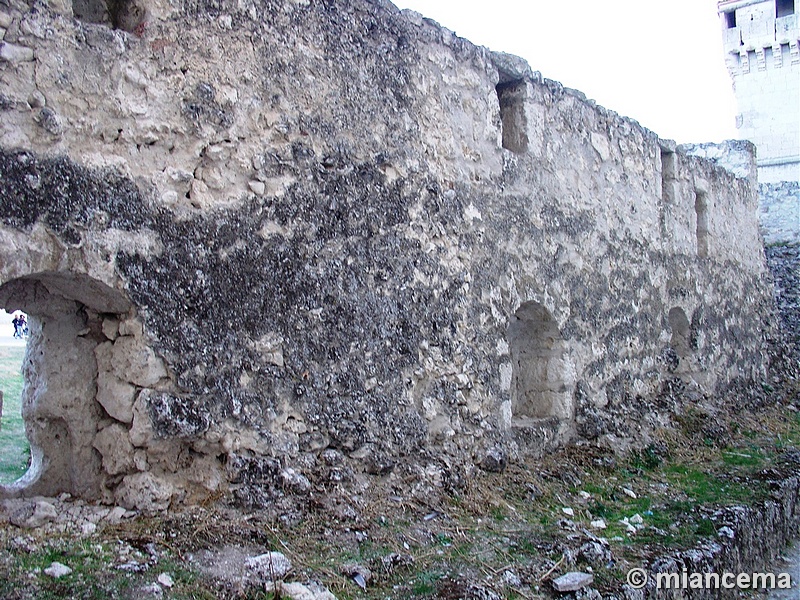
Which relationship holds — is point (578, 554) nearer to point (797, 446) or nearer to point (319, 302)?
point (319, 302)

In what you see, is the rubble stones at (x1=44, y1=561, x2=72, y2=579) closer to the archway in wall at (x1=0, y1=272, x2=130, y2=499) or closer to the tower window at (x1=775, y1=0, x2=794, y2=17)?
the archway in wall at (x1=0, y1=272, x2=130, y2=499)

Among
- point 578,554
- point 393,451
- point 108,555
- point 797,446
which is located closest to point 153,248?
point 108,555

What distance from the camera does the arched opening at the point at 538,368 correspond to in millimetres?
5980

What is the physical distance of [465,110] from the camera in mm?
5312

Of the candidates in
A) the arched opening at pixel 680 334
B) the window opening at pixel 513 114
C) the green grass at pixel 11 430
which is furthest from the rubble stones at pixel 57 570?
the arched opening at pixel 680 334

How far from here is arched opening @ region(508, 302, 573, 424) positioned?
19.6ft

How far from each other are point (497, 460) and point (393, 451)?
35.4 inches

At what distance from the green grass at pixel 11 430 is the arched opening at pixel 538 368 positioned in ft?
11.9

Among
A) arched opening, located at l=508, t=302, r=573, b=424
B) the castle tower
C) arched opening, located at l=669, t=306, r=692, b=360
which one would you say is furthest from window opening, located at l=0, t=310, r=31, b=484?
the castle tower

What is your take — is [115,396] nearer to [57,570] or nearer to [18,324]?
[57,570]

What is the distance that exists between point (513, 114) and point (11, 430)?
5189mm

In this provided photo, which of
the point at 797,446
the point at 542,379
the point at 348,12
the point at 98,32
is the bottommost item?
the point at 797,446

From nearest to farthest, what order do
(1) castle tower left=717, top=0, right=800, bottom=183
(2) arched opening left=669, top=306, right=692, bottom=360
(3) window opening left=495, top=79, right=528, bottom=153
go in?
1. (3) window opening left=495, top=79, right=528, bottom=153
2. (2) arched opening left=669, top=306, right=692, bottom=360
3. (1) castle tower left=717, top=0, right=800, bottom=183

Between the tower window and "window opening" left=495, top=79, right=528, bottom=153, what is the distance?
14711 millimetres
